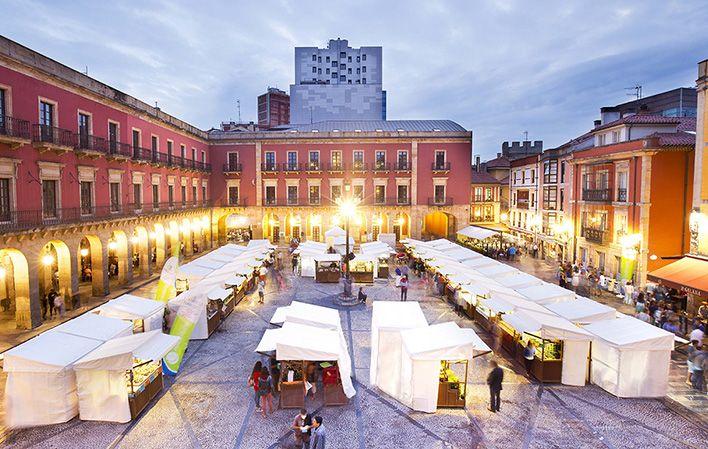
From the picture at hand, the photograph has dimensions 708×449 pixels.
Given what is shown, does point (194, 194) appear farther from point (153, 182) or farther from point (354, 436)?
point (354, 436)

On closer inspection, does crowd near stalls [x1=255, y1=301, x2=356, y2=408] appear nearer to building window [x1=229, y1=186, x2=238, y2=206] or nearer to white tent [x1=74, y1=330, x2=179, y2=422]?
white tent [x1=74, y1=330, x2=179, y2=422]

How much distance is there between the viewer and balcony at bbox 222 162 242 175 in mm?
38131

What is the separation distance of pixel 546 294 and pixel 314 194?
2743cm

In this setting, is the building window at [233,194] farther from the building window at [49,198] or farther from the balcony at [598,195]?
the balcony at [598,195]

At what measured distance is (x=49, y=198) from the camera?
17703 mm

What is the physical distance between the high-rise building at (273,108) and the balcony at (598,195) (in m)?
76.4

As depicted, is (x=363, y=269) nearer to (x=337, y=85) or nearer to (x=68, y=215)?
(x=68, y=215)

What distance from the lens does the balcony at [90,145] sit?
19.2 metres

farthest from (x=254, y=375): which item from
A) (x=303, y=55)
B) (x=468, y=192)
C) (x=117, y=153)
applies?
(x=303, y=55)

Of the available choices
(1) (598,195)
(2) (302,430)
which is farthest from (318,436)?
(1) (598,195)

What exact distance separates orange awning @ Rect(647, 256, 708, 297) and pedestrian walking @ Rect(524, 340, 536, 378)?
23.9ft

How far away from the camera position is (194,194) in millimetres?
34875

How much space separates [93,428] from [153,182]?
21.2 metres

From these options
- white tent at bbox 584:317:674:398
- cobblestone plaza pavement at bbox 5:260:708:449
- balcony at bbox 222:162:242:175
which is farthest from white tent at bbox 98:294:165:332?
balcony at bbox 222:162:242:175
